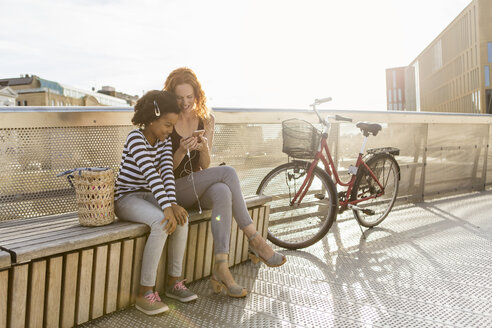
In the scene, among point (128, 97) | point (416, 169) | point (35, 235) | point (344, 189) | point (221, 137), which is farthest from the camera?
point (128, 97)

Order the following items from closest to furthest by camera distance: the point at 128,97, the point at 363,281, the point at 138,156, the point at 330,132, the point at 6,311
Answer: the point at 6,311
the point at 138,156
the point at 363,281
the point at 330,132
the point at 128,97

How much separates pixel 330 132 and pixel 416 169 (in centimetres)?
184

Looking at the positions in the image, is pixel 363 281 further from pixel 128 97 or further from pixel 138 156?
pixel 128 97

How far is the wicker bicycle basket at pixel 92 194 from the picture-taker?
260cm

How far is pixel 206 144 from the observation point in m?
3.29

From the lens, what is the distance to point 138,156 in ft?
9.18

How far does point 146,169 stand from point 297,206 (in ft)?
6.58

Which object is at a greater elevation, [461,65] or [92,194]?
[461,65]

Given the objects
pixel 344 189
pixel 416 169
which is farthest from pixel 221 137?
pixel 416 169

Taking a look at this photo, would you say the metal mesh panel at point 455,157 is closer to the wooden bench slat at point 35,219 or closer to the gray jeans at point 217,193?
the gray jeans at point 217,193

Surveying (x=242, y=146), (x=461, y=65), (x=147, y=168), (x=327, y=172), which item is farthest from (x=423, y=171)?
(x=461, y=65)

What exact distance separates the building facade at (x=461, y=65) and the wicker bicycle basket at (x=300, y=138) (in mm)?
59364

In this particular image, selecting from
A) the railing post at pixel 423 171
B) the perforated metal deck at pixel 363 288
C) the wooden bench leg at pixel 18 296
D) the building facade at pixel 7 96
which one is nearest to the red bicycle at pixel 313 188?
the perforated metal deck at pixel 363 288

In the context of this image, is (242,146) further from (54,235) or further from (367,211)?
(54,235)
